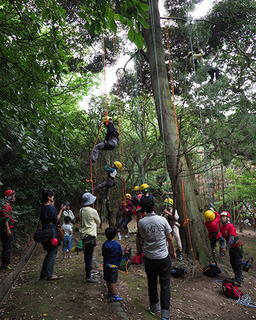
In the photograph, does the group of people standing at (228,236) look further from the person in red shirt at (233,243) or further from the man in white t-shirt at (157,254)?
the man in white t-shirt at (157,254)

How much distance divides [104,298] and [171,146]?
385 cm

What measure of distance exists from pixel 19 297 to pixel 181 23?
30.2 feet

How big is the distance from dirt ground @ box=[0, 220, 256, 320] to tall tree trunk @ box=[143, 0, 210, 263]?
0.71 meters

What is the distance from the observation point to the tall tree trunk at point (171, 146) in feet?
18.9

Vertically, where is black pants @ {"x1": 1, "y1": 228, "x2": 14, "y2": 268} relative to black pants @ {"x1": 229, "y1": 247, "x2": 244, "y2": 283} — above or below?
above

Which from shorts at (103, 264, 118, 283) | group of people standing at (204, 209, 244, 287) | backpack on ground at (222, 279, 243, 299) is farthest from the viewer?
group of people standing at (204, 209, 244, 287)

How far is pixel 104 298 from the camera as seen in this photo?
3.49 metres

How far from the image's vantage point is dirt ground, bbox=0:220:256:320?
310cm

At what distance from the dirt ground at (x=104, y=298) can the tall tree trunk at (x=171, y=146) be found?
2.34ft

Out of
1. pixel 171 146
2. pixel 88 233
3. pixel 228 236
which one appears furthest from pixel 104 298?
pixel 171 146

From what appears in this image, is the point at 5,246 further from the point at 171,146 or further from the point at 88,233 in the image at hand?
the point at 171,146

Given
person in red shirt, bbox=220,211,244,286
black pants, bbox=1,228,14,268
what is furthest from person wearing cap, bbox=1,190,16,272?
person in red shirt, bbox=220,211,244,286

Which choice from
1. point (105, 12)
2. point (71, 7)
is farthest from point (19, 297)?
point (71, 7)

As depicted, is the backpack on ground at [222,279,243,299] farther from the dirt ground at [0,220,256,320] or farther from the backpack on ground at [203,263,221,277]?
the backpack on ground at [203,263,221,277]
